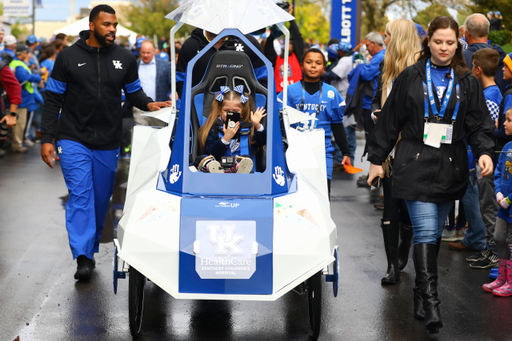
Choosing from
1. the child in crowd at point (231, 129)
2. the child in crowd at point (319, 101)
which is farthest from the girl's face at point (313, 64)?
the child in crowd at point (231, 129)

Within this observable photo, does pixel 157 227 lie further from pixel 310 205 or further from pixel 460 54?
pixel 460 54

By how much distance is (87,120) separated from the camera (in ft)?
19.1

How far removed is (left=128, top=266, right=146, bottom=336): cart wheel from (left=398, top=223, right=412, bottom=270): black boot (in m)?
2.46

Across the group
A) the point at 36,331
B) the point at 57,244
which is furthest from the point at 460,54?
the point at 57,244

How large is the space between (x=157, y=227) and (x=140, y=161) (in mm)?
1154

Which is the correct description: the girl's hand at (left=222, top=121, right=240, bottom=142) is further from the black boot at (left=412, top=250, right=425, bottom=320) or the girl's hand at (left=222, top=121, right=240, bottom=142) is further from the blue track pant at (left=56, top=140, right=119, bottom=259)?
the black boot at (left=412, top=250, right=425, bottom=320)

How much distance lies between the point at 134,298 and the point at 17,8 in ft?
107

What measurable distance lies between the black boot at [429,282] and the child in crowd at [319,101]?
1.76m

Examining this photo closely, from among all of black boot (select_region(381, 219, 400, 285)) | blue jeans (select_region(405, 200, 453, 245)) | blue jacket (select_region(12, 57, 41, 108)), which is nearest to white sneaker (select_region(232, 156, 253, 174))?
blue jeans (select_region(405, 200, 453, 245))

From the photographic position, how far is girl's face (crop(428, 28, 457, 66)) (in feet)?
15.1

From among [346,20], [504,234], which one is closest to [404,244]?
[504,234]

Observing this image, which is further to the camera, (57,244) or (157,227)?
(57,244)

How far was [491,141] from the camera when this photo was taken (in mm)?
4703

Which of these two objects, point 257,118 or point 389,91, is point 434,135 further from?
point 257,118
